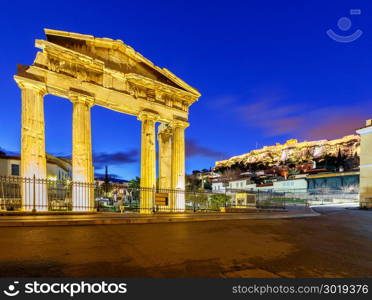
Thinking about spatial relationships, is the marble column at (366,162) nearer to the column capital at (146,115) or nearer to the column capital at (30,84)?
the column capital at (146,115)

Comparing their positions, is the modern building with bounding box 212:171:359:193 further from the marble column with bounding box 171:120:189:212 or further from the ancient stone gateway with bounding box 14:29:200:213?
the ancient stone gateway with bounding box 14:29:200:213

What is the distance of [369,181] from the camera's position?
26.8 meters

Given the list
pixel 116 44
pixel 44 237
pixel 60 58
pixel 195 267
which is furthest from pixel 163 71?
pixel 195 267

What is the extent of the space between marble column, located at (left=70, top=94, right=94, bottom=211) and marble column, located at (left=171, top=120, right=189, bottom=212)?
6418mm

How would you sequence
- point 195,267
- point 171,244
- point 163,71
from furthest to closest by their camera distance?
1. point 163,71
2. point 171,244
3. point 195,267

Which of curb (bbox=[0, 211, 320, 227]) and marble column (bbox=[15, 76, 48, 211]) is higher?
marble column (bbox=[15, 76, 48, 211])

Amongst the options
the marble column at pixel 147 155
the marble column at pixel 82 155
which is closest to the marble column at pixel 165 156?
the marble column at pixel 147 155

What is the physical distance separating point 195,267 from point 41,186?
11717 millimetres

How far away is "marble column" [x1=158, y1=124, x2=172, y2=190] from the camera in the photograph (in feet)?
60.7

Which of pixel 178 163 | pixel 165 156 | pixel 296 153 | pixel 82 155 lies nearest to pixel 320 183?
pixel 165 156

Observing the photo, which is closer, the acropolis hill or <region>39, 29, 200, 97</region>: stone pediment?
<region>39, 29, 200, 97</region>: stone pediment

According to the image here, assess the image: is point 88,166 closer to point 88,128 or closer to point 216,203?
point 88,128

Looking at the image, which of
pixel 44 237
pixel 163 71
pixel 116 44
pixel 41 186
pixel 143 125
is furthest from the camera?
pixel 163 71

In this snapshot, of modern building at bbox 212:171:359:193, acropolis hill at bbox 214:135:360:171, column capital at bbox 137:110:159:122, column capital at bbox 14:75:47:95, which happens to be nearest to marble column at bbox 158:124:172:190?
column capital at bbox 137:110:159:122
